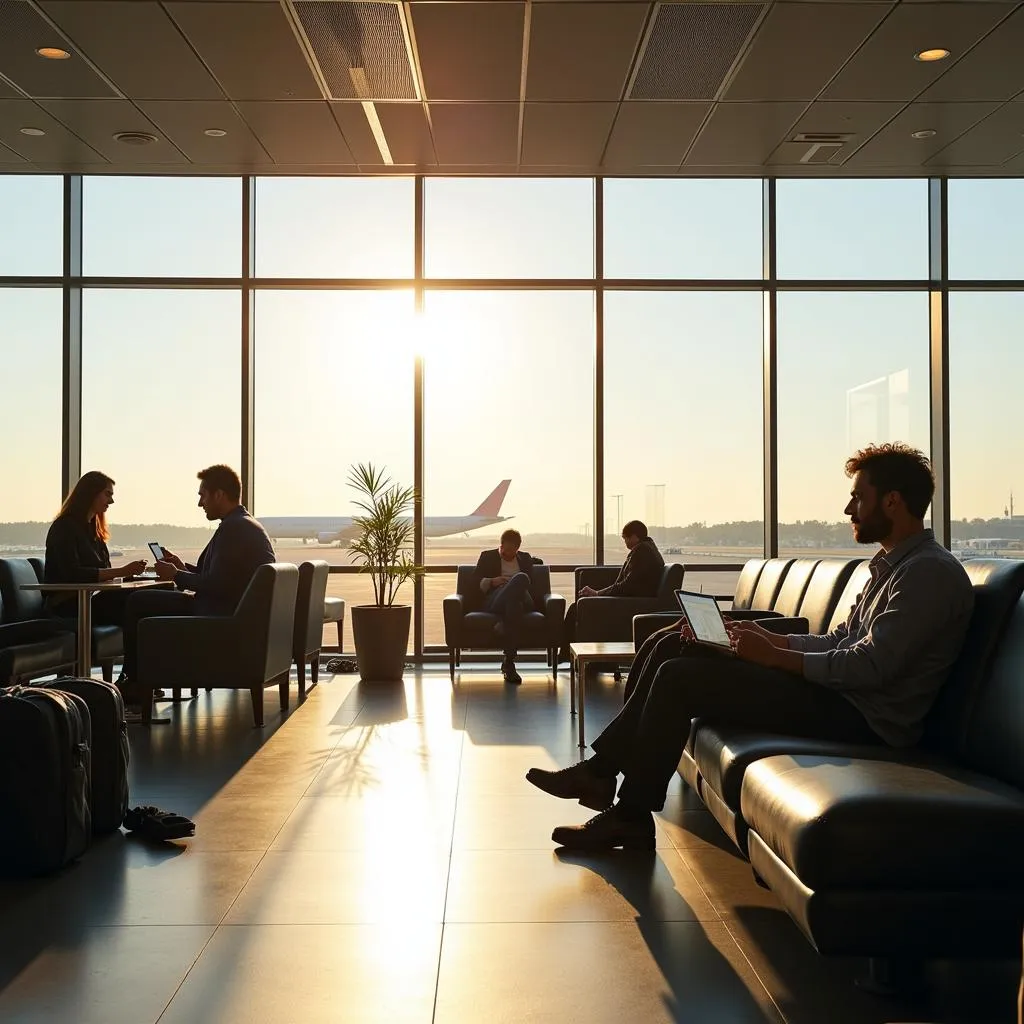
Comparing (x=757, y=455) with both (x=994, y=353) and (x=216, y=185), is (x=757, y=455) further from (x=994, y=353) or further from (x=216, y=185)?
(x=216, y=185)

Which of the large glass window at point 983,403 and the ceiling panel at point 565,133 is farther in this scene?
the large glass window at point 983,403

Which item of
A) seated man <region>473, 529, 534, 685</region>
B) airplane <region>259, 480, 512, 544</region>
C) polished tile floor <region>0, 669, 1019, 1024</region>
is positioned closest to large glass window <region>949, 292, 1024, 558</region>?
seated man <region>473, 529, 534, 685</region>

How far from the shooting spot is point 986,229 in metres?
8.19

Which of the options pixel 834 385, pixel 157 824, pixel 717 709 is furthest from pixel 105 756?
pixel 834 385

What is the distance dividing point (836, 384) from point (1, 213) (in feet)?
21.6

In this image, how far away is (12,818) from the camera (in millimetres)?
2857

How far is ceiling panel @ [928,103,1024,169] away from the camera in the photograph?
6.64 metres

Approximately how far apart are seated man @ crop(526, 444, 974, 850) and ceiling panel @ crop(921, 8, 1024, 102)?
12.1ft

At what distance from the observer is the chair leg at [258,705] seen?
5367 millimetres

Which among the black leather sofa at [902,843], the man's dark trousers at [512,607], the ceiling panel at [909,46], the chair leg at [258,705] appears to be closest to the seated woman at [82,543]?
the chair leg at [258,705]

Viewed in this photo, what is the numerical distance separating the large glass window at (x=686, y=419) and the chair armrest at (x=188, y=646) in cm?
372

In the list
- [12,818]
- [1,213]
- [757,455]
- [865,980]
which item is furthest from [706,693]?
[1,213]

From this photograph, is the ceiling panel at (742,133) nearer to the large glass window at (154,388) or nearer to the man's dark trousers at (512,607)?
the man's dark trousers at (512,607)

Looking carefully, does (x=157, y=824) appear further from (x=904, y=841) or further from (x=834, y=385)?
(x=834, y=385)
